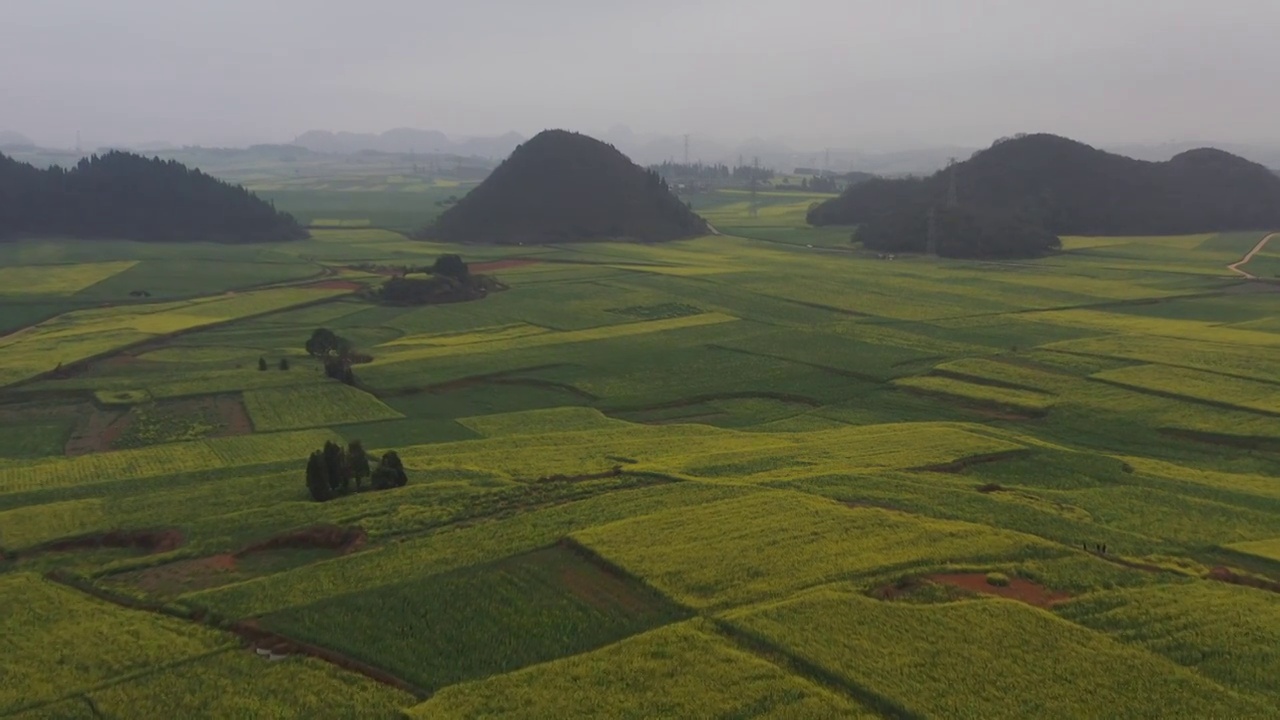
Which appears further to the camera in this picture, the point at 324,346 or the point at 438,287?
the point at 438,287

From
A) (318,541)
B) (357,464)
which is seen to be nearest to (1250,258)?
(357,464)

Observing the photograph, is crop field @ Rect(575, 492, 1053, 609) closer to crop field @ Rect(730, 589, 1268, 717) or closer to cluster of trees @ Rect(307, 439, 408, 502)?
crop field @ Rect(730, 589, 1268, 717)

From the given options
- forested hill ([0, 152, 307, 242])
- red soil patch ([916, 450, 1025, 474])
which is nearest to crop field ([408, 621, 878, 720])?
red soil patch ([916, 450, 1025, 474])

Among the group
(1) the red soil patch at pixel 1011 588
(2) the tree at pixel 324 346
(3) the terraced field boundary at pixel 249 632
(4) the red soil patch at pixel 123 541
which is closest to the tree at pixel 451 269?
(2) the tree at pixel 324 346

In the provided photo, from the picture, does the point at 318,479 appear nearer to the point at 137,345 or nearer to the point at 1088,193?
the point at 137,345

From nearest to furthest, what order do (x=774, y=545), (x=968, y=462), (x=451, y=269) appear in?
(x=774, y=545), (x=968, y=462), (x=451, y=269)
